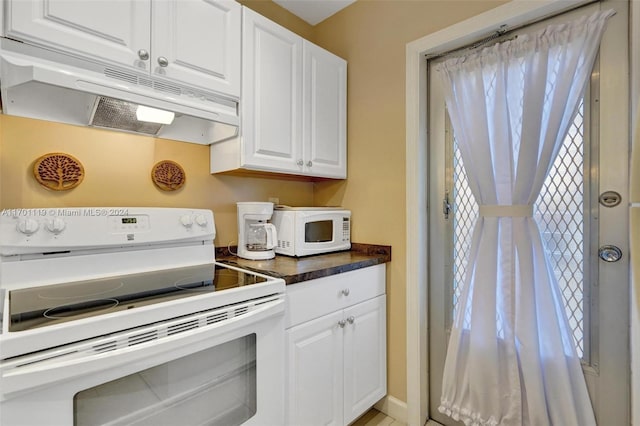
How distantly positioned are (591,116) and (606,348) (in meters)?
0.94

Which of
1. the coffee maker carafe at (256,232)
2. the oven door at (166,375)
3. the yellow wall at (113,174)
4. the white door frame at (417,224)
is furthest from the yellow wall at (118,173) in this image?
the white door frame at (417,224)

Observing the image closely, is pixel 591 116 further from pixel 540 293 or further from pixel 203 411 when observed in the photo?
pixel 203 411

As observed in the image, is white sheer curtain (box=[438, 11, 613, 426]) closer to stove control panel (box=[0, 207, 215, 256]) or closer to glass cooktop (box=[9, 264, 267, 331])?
glass cooktop (box=[9, 264, 267, 331])

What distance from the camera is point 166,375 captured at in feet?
3.18

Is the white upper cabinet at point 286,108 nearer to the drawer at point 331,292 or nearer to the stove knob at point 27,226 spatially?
the drawer at point 331,292

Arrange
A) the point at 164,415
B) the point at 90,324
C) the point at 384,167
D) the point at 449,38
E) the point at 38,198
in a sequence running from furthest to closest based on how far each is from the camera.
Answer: the point at 384,167, the point at 449,38, the point at 38,198, the point at 164,415, the point at 90,324

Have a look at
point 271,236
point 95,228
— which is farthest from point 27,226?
point 271,236

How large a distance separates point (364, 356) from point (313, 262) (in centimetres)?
59

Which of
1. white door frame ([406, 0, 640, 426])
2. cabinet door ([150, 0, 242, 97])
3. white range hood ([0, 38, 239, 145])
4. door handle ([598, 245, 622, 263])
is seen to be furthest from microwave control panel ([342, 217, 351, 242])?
door handle ([598, 245, 622, 263])

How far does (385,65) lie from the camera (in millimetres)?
1888

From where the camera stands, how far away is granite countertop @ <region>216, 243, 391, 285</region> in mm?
1375

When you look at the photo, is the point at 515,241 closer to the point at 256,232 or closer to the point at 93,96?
the point at 256,232

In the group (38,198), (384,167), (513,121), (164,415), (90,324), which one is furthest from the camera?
(384,167)

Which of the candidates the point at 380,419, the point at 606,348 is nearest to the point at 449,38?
the point at 606,348
